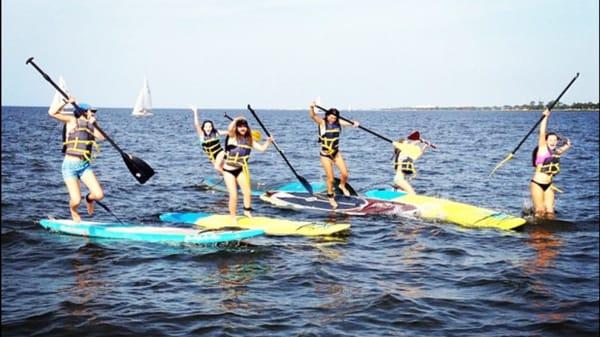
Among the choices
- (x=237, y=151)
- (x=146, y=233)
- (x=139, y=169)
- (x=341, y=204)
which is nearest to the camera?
(x=146, y=233)

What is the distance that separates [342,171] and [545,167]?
446 cm

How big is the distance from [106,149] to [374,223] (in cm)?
2543

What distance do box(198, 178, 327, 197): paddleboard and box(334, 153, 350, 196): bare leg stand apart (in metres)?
2.32

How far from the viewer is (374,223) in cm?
1298

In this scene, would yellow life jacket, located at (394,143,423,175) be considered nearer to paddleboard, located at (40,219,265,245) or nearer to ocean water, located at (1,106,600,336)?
ocean water, located at (1,106,600,336)

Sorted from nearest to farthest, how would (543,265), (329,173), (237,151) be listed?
(543,265)
(237,151)
(329,173)

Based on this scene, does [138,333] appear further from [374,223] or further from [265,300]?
[374,223]

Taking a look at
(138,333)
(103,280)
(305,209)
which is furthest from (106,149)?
(138,333)

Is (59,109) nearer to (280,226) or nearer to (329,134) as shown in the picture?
(280,226)

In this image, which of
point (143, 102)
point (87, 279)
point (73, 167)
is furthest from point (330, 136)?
point (143, 102)

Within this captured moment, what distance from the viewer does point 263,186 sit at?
59.3 feet

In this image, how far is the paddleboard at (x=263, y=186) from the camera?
17219mm

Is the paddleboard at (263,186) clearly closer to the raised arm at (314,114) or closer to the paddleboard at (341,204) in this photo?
the paddleboard at (341,204)

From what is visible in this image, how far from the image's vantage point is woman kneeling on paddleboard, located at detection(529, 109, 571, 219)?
12078 millimetres
